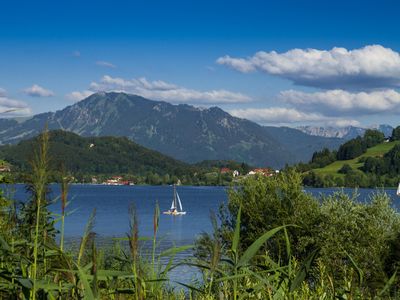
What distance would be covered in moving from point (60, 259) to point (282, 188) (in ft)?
159

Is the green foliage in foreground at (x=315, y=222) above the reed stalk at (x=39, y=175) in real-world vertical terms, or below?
below

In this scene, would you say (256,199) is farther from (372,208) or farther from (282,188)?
(372,208)

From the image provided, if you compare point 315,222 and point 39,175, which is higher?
point 39,175

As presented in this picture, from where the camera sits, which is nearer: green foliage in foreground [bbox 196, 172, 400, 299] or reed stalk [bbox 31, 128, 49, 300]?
reed stalk [bbox 31, 128, 49, 300]

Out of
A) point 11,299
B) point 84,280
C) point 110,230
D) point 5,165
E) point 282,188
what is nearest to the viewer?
point 84,280

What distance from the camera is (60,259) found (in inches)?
115

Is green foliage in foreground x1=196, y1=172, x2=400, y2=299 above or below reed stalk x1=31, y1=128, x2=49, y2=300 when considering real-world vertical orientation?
below

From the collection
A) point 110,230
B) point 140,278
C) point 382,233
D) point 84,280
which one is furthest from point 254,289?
point 110,230

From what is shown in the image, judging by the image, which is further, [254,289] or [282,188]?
[282,188]

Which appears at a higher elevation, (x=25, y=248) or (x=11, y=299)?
(x=25, y=248)

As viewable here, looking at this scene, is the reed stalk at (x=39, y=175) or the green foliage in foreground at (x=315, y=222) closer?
the reed stalk at (x=39, y=175)

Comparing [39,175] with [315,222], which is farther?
[315,222]

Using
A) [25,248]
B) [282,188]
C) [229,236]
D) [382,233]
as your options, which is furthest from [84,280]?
[282,188]

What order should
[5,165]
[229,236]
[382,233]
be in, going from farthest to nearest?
[382,233] → [229,236] → [5,165]
